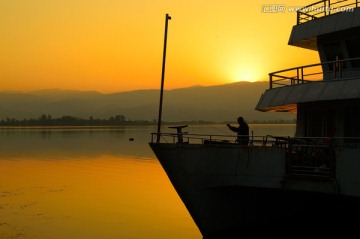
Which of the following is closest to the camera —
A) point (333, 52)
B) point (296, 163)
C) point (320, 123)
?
point (296, 163)

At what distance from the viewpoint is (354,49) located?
57.9 feet

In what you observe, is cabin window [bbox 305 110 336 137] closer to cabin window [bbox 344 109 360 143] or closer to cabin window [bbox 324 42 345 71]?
cabin window [bbox 344 109 360 143]

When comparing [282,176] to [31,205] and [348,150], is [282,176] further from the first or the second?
[31,205]

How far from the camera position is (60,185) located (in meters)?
38.0

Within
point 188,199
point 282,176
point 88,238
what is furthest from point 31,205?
point 282,176

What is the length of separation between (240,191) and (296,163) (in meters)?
2.53

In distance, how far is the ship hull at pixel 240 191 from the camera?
15156mm

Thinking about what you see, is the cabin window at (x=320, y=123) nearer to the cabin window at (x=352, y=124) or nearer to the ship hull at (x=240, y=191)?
the cabin window at (x=352, y=124)

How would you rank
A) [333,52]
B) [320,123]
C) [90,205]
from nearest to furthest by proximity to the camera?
[320,123]
[333,52]
[90,205]

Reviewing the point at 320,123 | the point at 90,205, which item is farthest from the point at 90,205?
the point at 320,123

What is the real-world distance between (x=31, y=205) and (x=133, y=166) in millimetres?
26788

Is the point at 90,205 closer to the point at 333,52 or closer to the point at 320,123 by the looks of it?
the point at 320,123

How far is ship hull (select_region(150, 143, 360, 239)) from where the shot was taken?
49.7 feet

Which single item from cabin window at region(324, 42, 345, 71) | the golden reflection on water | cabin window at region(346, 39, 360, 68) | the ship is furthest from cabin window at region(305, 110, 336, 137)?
the golden reflection on water
